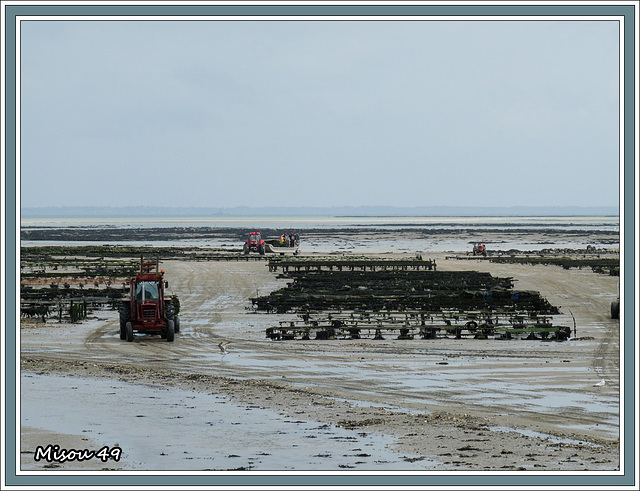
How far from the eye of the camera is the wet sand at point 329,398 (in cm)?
1417

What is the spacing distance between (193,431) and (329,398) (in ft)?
12.9

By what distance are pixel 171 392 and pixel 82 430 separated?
3765mm

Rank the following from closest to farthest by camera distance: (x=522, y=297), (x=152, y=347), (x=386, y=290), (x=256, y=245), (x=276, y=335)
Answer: (x=152, y=347) < (x=276, y=335) < (x=522, y=297) < (x=386, y=290) < (x=256, y=245)

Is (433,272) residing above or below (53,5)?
below

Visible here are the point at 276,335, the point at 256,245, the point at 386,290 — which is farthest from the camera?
the point at 256,245

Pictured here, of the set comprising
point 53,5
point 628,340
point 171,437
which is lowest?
point 171,437

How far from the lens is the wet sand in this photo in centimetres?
1417

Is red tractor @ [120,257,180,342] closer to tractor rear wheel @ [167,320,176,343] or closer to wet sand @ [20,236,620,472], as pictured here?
tractor rear wheel @ [167,320,176,343]

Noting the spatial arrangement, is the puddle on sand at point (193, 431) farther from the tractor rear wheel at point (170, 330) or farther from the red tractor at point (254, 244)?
the red tractor at point (254, 244)

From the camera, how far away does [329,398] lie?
1878 cm

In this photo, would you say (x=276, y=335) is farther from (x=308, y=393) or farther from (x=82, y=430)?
(x=82, y=430)

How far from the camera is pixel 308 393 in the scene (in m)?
19.3

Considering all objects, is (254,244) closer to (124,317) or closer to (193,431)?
(124,317)

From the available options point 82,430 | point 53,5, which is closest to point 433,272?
point 82,430
